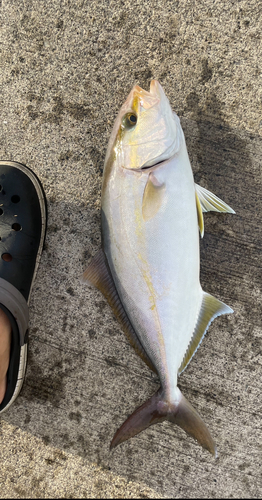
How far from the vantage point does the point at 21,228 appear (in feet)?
6.14

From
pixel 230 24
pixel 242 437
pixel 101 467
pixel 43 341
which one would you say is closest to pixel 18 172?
pixel 43 341

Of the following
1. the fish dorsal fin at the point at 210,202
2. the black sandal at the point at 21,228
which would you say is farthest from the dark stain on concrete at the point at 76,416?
the fish dorsal fin at the point at 210,202

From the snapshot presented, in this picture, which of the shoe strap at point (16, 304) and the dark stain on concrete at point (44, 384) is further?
the dark stain on concrete at point (44, 384)

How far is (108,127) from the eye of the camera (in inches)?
71.9

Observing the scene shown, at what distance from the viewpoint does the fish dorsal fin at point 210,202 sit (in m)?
1.60

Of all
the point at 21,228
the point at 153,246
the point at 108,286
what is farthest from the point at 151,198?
the point at 21,228

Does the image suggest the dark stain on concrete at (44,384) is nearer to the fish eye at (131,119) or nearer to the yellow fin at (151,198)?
the yellow fin at (151,198)

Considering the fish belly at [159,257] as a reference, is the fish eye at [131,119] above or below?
above

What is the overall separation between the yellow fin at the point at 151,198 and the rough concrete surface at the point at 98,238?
1.61ft

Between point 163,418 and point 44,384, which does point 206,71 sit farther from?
point 44,384

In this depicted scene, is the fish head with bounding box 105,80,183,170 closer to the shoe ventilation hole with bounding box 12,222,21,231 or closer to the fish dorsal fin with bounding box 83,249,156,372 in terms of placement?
the fish dorsal fin with bounding box 83,249,156,372

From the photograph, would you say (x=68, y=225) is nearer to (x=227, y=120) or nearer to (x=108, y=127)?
(x=108, y=127)

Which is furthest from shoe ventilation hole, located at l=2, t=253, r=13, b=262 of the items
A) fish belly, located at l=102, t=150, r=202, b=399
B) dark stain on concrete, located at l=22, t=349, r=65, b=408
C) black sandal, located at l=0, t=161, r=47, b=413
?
fish belly, located at l=102, t=150, r=202, b=399

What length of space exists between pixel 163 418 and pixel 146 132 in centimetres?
136
